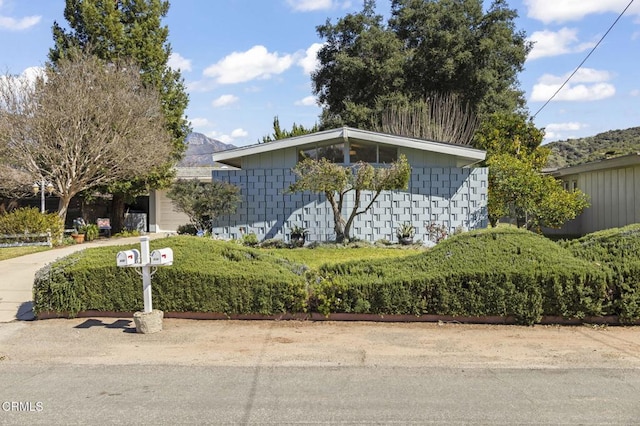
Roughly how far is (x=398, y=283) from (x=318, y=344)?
1.55 meters

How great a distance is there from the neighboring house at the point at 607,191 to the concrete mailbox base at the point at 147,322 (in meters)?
12.9

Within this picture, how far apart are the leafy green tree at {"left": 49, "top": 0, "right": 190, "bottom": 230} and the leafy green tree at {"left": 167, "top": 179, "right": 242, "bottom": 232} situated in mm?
5669

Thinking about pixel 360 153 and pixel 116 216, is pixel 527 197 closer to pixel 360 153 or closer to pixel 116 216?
pixel 360 153

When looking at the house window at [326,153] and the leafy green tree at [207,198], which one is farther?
the house window at [326,153]

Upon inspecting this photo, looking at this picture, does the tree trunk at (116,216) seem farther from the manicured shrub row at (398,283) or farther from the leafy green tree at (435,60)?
→ the manicured shrub row at (398,283)

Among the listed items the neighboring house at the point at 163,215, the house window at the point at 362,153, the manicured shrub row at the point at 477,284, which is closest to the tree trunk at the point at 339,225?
the house window at the point at 362,153

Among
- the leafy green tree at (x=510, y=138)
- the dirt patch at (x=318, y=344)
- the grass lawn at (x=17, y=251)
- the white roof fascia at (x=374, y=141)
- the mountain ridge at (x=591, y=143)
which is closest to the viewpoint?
the dirt patch at (x=318, y=344)

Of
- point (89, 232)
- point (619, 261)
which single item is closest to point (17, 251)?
point (89, 232)

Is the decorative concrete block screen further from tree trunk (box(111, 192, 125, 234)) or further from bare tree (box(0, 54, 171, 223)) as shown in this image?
tree trunk (box(111, 192, 125, 234))

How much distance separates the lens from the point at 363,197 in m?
16.3

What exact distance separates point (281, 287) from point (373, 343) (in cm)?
166

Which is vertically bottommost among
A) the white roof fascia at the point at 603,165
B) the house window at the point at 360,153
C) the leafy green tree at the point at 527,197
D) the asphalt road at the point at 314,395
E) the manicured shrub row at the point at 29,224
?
the asphalt road at the point at 314,395

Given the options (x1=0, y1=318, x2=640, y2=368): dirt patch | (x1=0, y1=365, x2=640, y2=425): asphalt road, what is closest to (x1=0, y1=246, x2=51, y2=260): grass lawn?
(x1=0, y1=318, x2=640, y2=368): dirt patch

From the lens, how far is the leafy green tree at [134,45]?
71.8 feet
